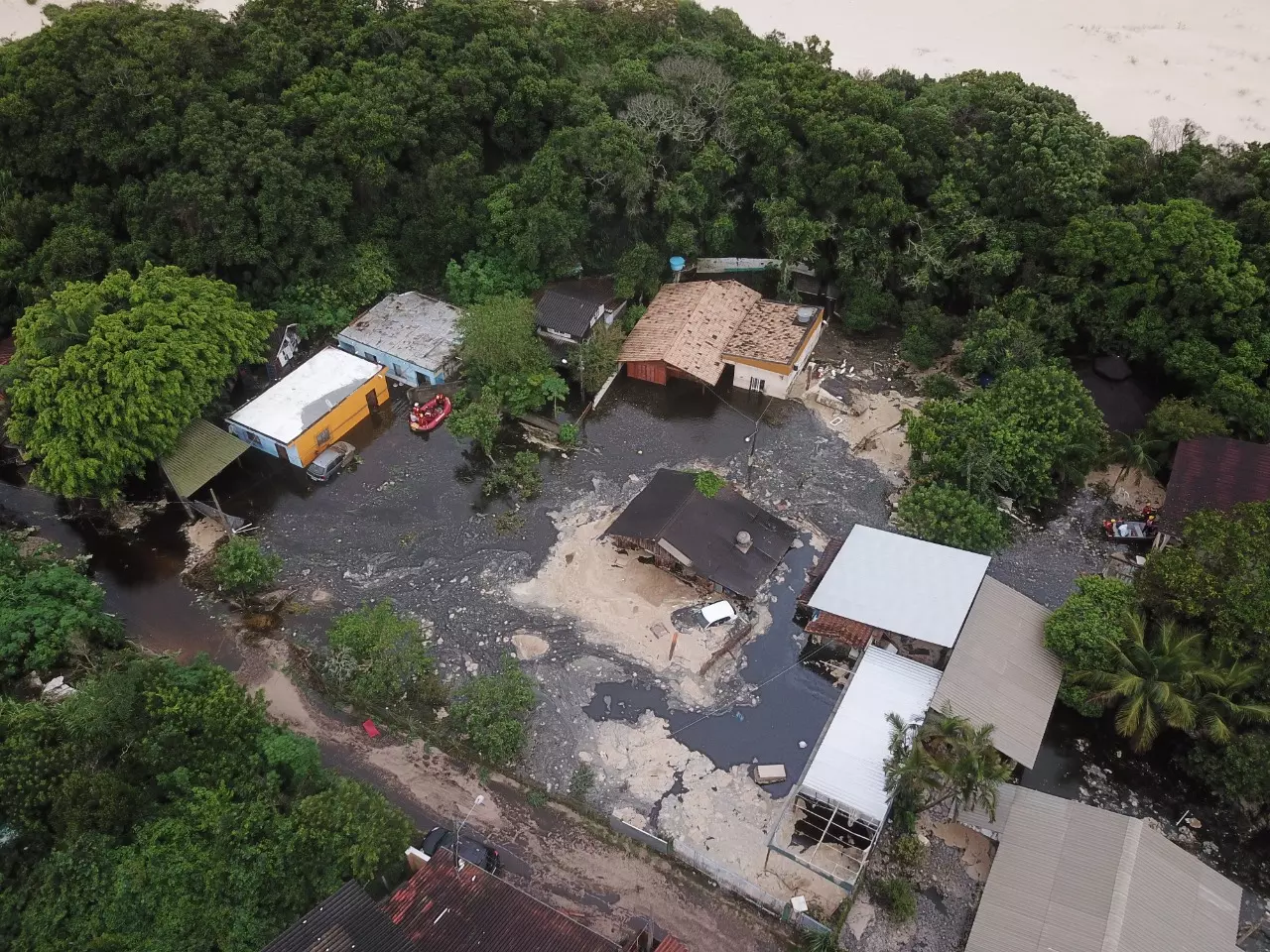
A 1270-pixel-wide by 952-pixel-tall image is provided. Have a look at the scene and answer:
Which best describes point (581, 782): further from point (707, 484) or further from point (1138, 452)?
point (1138, 452)

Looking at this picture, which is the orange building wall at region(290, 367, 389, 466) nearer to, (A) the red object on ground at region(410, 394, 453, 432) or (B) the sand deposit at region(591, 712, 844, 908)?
(A) the red object on ground at region(410, 394, 453, 432)

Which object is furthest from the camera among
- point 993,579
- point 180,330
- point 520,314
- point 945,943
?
point 520,314

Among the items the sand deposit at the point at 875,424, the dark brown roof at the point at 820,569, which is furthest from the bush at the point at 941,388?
the dark brown roof at the point at 820,569

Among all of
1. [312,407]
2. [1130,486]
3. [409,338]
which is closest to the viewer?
[1130,486]

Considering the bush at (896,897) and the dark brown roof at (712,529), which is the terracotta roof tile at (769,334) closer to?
the dark brown roof at (712,529)

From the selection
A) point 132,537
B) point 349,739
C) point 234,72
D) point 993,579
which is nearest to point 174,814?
point 349,739

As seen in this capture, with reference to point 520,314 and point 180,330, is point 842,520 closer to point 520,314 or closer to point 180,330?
point 520,314

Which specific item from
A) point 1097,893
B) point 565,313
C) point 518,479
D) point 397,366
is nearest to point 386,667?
point 518,479
